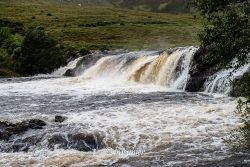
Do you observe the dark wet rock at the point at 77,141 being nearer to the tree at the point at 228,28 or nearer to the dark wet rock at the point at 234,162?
the dark wet rock at the point at 234,162

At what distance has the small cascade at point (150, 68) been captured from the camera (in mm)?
30688

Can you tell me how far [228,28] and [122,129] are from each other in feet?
25.3

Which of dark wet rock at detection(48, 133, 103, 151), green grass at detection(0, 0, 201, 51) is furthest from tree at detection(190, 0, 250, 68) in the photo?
green grass at detection(0, 0, 201, 51)

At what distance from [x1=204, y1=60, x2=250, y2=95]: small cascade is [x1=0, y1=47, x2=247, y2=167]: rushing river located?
1059mm

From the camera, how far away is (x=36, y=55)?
51.4 meters

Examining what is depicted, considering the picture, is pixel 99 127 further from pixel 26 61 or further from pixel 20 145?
pixel 26 61

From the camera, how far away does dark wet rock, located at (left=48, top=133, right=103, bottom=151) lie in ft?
43.6

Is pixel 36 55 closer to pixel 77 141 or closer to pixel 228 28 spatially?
pixel 77 141

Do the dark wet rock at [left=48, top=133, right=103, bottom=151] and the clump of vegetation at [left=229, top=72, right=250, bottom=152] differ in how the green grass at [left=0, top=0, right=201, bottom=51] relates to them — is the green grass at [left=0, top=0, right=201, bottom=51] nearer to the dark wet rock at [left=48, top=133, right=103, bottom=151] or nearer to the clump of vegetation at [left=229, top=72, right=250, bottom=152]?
the dark wet rock at [left=48, top=133, right=103, bottom=151]

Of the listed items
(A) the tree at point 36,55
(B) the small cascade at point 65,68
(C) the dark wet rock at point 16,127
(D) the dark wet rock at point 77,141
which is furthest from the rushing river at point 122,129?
(A) the tree at point 36,55

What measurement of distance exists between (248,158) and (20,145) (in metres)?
8.88

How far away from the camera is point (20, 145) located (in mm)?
13641

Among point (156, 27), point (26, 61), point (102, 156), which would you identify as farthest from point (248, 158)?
point (156, 27)

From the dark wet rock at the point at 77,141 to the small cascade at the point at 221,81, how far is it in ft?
41.0
